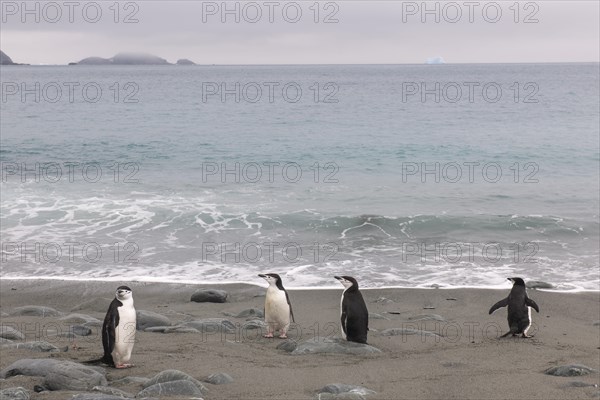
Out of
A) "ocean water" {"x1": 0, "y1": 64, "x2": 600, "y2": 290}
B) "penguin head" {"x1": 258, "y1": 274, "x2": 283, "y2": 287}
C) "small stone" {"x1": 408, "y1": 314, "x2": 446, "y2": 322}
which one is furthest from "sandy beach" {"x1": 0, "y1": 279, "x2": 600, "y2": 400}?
"ocean water" {"x1": 0, "y1": 64, "x2": 600, "y2": 290}

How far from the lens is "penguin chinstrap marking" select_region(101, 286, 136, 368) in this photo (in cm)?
808

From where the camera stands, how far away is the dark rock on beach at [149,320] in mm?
10367

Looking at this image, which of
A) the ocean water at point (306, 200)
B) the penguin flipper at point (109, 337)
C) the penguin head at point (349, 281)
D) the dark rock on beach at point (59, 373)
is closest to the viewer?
the dark rock on beach at point (59, 373)

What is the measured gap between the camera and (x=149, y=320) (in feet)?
34.3

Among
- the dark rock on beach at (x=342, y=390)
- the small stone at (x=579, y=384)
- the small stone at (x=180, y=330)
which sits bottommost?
the small stone at (x=579, y=384)

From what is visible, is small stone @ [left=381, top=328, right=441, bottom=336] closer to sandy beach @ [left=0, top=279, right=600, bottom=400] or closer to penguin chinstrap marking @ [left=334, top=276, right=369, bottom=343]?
sandy beach @ [left=0, top=279, right=600, bottom=400]

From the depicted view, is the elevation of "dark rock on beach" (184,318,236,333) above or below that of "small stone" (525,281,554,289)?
below

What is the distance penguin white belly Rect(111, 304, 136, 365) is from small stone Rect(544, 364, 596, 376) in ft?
14.2

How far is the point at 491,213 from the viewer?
821 inches

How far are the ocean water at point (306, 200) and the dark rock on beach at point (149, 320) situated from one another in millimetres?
3722

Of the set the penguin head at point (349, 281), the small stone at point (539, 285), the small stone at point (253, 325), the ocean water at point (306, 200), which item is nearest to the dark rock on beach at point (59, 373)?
the small stone at point (253, 325)

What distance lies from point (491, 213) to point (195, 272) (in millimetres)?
9132

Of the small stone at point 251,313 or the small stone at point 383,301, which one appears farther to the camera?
the small stone at point 383,301

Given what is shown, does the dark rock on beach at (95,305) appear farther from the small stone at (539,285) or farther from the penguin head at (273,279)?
the small stone at (539,285)
